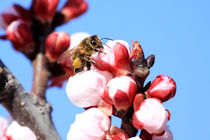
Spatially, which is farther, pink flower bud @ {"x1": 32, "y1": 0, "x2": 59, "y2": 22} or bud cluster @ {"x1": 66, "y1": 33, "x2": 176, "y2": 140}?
pink flower bud @ {"x1": 32, "y1": 0, "x2": 59, "y2": 22}

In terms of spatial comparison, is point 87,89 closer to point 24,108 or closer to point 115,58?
point 115,58

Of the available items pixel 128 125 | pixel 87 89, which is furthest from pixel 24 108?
pixel 128 125

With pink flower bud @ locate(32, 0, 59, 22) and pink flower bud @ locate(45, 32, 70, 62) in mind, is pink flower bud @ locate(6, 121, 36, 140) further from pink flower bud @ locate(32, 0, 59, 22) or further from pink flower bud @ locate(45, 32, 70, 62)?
pink flower bud @ locate(32, 0, 59, 22)

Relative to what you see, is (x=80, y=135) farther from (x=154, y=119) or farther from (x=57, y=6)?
(x=57, y=6)

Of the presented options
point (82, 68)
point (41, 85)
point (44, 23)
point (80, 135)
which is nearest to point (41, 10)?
point (44, 23)

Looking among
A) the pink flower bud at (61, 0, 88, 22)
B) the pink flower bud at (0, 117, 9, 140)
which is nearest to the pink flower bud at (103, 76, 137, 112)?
the pink flower bud at (0, 117, 9, 140)

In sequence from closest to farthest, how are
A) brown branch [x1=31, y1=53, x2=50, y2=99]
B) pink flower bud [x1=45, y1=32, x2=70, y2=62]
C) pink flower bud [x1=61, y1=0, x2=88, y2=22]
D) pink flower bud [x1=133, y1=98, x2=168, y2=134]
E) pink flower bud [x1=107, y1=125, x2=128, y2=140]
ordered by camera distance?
pink flower bud [x1=133, y1=98, x2=168, y2=134] < pink flower bud [x1=107, y1=125, x2=128, y2=140] < brown branch [x1=31, y1=53, x2=50, y2=99] < pink flower bud [x1=45, y1=32, x2=70, y2=62] < pink flower bud [x1=61, y1=0, x2=88, y2=22]

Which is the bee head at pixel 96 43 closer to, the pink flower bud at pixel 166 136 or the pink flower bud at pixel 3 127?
the pink flower bud at pixel 166 136
